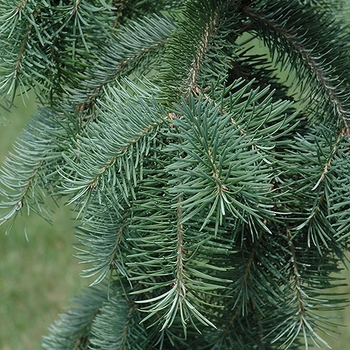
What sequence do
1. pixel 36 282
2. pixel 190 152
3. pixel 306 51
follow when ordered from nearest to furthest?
pixel 190 152 < pixel 306 51 < pixel 36 282

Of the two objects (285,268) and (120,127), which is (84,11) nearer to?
(120,127)

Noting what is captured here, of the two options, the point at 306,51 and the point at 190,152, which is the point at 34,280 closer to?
the point at 306,51

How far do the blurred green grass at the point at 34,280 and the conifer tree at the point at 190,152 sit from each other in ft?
5.02

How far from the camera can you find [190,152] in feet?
1.65

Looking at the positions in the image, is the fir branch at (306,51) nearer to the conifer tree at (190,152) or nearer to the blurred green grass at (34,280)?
the conifer tree at (190,152)

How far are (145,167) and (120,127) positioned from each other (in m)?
0.06

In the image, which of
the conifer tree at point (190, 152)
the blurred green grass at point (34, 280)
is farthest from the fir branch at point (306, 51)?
the blurred green grass at point (34, 280)

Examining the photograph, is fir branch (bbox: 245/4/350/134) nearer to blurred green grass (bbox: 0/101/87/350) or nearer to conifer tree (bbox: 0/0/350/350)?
conifer tree (bbox: 0/0/350/350)

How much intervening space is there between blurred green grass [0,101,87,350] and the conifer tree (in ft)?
5.02

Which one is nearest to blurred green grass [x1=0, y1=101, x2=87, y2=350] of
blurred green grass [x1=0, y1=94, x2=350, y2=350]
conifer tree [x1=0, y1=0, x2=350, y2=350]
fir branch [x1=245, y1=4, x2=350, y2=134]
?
blurred green grass [x1=0, y1=94, x2=350, y2=350]

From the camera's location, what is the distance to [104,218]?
668 mm

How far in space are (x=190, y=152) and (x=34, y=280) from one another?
7.58ft

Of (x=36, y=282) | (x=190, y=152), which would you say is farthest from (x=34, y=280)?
(x=190, y=152)

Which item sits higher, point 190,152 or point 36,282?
point 190,152
